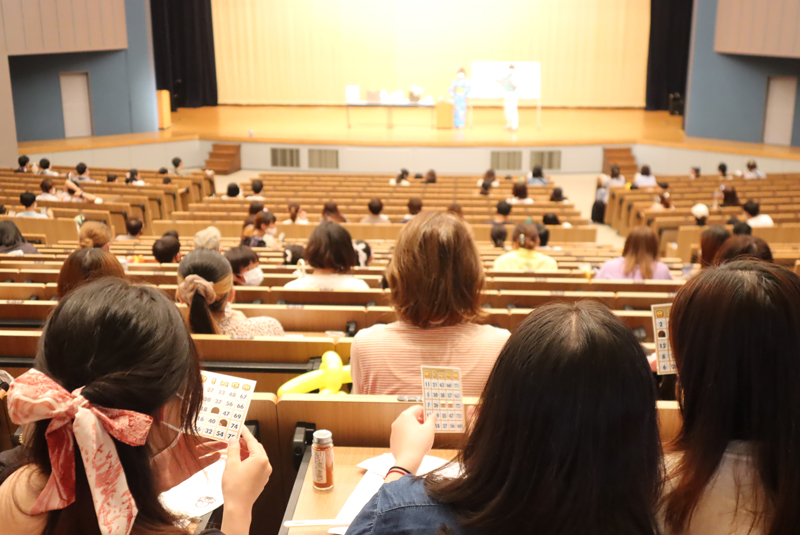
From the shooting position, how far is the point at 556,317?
1333 millimetres

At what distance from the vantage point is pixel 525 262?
239 inches

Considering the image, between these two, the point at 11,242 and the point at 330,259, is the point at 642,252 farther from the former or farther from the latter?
the point at 11,242

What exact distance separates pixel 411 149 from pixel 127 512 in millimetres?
15009

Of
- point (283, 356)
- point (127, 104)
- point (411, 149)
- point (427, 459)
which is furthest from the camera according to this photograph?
point (127, 104)

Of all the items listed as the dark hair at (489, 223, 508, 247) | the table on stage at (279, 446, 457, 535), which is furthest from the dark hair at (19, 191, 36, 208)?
the table on stage at (279, 446, 457, 535)

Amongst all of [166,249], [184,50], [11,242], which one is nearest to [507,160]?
[184,50]

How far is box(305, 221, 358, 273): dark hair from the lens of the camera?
453 centimetres

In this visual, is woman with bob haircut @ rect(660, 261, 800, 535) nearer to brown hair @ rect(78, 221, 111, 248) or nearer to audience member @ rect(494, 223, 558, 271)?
audience member @ rect(494, 223, 558, 271)

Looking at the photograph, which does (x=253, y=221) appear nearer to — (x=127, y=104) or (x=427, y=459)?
(x=427, y=459)

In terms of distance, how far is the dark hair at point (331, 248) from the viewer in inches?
178

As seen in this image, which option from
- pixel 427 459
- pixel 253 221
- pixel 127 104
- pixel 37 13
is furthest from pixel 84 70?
pixel 427 459

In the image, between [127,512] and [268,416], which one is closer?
[127,512]

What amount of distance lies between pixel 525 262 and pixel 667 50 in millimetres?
17648

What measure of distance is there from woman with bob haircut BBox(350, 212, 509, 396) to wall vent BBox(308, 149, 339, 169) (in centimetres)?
1402
